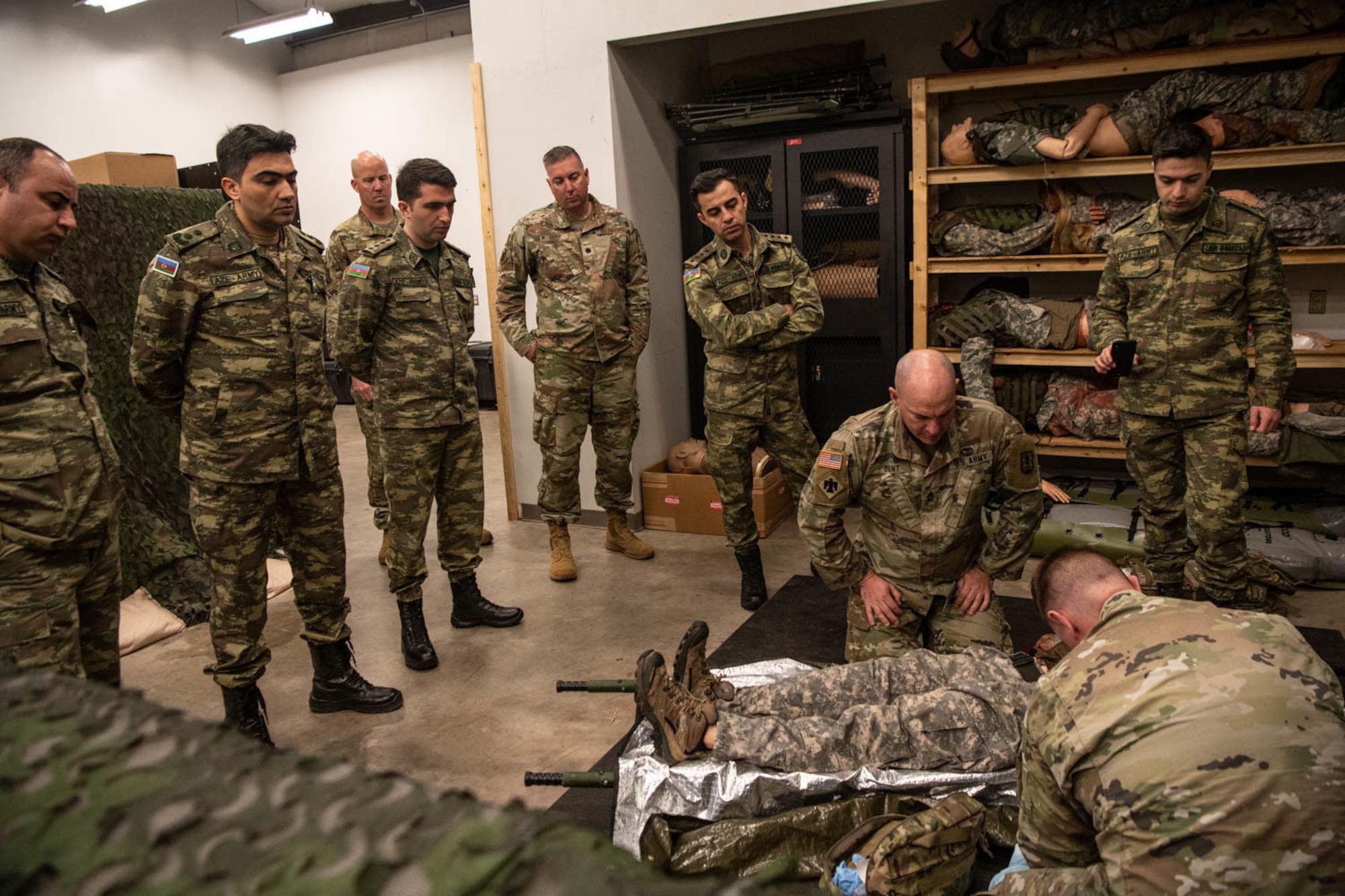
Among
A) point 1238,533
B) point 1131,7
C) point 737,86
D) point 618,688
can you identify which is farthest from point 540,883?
point 737,86

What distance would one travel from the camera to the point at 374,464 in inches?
184

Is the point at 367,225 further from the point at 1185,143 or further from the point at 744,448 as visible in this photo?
the point at 1185,143

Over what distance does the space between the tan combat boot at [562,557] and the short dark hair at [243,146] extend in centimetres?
215

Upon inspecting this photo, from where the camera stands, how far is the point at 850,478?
2822mm

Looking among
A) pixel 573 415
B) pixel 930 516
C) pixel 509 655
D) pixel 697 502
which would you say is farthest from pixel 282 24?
pixel 930 516

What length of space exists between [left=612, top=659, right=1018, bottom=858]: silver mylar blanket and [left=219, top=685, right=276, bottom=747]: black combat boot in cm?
123

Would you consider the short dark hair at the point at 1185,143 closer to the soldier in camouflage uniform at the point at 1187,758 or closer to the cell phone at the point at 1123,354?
the cell phone at the point at 1123,354

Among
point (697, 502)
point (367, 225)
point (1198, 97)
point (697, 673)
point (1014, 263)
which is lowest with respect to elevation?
point (697, 502)

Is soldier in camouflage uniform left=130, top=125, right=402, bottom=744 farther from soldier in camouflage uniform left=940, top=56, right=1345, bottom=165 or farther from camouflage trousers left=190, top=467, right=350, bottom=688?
soldier in camouflage uniform left=940, top=56, right=1345, bottom=165

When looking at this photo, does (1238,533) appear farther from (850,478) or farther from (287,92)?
(287,92)

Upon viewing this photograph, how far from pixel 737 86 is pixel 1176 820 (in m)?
4.54

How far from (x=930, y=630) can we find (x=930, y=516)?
1.20 ft

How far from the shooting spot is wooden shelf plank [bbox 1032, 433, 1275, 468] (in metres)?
4.38

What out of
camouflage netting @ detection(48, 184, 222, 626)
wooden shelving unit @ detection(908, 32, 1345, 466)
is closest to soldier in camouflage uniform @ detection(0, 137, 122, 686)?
camouflage netting @ detection(48, 184, 222, 626)
